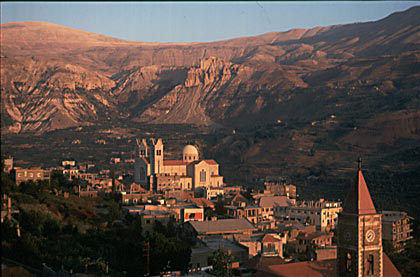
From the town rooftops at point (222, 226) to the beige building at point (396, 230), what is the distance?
19.4 ft

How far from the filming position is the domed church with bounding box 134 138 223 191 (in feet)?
169

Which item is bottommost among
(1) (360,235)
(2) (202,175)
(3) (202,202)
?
(3) (202,202)

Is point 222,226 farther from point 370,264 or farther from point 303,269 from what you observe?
point 370,264

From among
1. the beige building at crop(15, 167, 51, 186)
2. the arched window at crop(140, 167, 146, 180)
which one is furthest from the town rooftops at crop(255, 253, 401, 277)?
the arched window at crop(140, 167, 146, 180)

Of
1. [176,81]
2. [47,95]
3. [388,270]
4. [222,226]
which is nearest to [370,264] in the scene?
[388,270]

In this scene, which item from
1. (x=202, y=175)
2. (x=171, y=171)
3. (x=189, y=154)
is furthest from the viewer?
(x=189, y=154)

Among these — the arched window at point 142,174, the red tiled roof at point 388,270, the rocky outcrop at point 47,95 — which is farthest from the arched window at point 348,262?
the rocky outcrop at point 47,95

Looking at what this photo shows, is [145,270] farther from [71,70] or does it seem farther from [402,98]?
[71,70]

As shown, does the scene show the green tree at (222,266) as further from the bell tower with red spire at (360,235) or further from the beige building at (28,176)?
the beige building at (28,176)

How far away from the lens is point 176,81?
16925 centimetres

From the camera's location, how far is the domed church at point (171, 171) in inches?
2023

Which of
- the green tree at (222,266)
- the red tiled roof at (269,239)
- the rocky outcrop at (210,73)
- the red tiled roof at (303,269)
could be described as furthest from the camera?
the rocky outcrop at (210,73)

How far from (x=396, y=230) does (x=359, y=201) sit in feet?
49.7

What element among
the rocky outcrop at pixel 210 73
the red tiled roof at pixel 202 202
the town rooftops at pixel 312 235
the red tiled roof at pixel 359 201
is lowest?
the town rooftops at pixel 312 235
